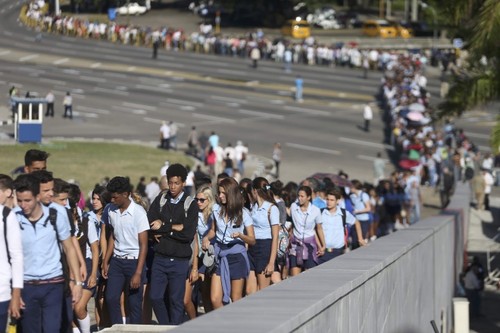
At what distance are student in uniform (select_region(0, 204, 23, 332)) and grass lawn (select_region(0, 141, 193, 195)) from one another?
24110 millimetres

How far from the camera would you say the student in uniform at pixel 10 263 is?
9211 millimetres

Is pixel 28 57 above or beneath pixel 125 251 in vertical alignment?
beneath

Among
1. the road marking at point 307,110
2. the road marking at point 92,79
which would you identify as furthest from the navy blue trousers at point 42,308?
the road marking at point 92,79

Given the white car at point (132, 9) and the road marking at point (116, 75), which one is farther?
the white car at point (132, 9)

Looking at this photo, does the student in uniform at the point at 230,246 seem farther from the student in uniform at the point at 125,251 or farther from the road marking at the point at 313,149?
the road marking at the point at 313,149

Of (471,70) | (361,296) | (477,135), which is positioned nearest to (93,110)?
(477,135)

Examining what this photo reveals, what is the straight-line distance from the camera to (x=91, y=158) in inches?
1662

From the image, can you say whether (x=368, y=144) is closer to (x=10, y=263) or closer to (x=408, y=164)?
(x=408, y=164)

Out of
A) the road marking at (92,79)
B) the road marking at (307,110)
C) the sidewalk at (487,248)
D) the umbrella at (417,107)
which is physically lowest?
the sidewalk at (487,248)

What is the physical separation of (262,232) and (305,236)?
1.33 metres

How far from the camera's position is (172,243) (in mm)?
12594

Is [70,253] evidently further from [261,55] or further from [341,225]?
[261,55]

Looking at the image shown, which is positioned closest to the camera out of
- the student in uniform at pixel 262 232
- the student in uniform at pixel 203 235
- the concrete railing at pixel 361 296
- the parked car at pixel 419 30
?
the concrete railing at pixel 361 296

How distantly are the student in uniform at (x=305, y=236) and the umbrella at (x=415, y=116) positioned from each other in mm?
33717
